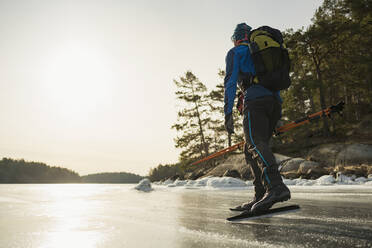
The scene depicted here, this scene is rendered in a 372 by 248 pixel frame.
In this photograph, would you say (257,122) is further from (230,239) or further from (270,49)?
(230,239)

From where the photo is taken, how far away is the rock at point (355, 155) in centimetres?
1505

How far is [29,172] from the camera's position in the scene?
10625 cm

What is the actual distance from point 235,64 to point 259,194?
1582 mm

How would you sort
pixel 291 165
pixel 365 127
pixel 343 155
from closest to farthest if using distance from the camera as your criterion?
pixel 291 165 < pixel 343 155 < pixel 365 127

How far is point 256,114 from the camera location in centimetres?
265

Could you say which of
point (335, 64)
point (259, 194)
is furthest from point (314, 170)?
point (335, 64)

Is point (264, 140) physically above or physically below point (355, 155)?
below

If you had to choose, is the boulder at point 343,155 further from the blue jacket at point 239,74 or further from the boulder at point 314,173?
the blue jacket at point 239,74

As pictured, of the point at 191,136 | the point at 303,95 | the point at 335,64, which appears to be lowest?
the point at 191,136

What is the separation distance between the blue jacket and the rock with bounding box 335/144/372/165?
15684 millimetres

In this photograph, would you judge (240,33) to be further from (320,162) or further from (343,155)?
(343,155)

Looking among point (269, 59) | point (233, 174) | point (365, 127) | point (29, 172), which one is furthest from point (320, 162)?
point (29, 172)

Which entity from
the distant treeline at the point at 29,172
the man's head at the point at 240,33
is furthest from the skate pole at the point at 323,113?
the distant treeline at the point at 29,172

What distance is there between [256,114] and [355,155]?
54.3 ft
